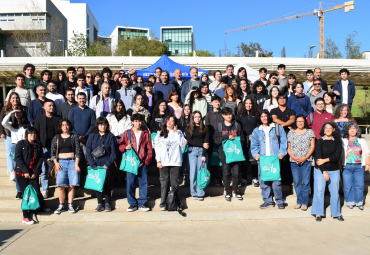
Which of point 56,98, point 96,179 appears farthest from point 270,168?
point 56,98

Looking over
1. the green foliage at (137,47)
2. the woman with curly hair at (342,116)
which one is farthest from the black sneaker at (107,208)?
the green foliage at (137,47)

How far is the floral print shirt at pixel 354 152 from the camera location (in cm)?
595

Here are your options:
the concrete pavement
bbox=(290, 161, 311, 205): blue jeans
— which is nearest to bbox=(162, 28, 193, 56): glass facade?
bbox=(290, 161, 311, 205): blue jeans

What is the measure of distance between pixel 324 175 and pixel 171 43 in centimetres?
10774

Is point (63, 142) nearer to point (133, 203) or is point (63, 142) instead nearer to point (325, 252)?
point (133, 203)

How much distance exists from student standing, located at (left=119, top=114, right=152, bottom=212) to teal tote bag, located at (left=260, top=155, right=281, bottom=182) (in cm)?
230

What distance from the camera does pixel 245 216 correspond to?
5.82 m

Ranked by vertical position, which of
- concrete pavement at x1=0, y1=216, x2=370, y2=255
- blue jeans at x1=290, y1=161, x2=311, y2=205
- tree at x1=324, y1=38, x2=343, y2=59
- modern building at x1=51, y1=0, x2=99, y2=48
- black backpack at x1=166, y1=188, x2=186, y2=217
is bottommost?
concrete pavement at x1=0, y1=216, x2=370, y2=255

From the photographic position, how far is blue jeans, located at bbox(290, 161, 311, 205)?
5969 millimetres

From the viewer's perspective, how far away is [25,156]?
5.52m

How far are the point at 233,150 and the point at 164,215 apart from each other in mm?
1898

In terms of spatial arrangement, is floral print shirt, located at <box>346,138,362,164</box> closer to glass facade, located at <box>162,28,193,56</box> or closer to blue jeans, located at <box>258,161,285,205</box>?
blue jeans, located at <box>258,161,285,205</box>

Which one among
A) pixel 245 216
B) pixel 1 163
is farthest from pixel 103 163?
pixel 1 163

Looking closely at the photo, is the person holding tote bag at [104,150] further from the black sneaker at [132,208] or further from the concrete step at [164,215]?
the black sneaker at [132,208]
